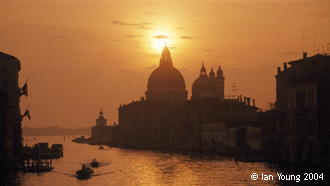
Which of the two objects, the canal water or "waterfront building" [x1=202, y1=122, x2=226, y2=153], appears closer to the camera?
the canal water

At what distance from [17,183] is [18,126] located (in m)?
27.0

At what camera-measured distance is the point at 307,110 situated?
63.1 m

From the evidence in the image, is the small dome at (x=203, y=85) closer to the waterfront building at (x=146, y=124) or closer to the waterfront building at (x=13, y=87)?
the waterfront building at (x=146, y=124)

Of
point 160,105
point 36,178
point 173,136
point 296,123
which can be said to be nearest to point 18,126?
point 36,178

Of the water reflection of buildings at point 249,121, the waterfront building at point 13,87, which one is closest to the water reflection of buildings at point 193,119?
the water reflection of buildings at point 249,121

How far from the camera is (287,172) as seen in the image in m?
60.7

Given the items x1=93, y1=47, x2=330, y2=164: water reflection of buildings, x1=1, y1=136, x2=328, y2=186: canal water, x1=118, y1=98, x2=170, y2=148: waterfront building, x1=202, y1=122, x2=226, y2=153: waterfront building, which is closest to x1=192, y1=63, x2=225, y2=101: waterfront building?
x1=93, y1=47, x2=330, y2=164: water reflection of buildings

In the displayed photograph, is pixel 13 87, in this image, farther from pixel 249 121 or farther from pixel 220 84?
pixel 220 84

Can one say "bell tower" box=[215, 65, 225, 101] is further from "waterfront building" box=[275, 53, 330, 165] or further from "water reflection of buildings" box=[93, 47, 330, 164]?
"waterfront building" box=[275, 53, 330, 165]

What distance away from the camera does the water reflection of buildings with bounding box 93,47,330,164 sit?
61219mm

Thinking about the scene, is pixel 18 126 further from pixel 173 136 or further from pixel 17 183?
pixel 173 136

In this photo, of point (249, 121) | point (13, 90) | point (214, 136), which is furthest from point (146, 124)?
point (13, 90)

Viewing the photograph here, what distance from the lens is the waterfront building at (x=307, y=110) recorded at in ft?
198

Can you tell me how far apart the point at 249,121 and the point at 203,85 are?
7752 cm
